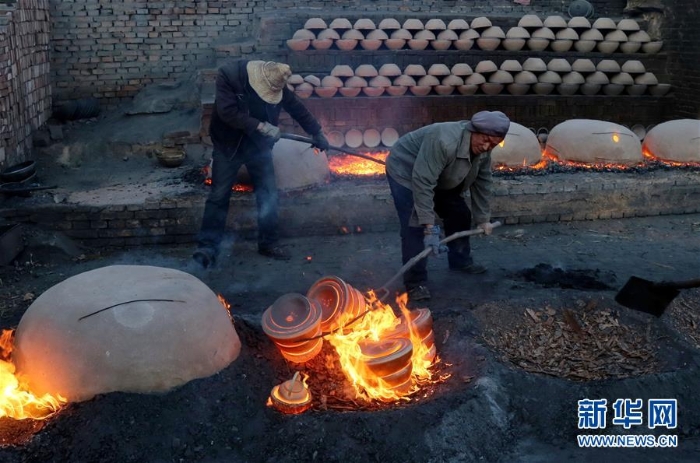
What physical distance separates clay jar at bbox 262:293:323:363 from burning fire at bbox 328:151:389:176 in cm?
395

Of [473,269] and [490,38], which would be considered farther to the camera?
[490,38]

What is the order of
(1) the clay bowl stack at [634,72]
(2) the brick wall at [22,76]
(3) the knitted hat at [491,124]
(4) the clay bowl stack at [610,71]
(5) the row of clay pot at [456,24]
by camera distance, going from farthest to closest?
1. (1) the clay bowl stack at [634,72]
2. (4) the clay bowl stack at [610,71]
3. (5) the row of clay pot at [456,24]
4. (2) the brick wall at [22,76]
5. (3) the knitted hat at [491,124]

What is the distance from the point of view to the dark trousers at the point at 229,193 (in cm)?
651

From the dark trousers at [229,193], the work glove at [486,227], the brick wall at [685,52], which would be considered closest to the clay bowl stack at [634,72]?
the brick wall at [685,52]

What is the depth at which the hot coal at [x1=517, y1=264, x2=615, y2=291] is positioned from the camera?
6.02 meters

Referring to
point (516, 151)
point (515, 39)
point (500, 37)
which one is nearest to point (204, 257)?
point (516, 151)

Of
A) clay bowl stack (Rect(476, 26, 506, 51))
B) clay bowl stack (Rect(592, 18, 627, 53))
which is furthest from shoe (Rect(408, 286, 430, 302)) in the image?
clay bowl stack (Rect(592, 18, 627, 53))

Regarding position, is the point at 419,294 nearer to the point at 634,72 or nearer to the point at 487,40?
the point at 487,40

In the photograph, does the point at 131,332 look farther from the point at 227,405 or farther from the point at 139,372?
the point at 227,405

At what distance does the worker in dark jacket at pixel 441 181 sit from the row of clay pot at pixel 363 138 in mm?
4025

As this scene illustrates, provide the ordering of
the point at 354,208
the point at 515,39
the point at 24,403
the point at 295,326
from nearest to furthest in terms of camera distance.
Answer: the point at 24,403 < the point at 295,326 < the point at 354,208 < the point at 515,39

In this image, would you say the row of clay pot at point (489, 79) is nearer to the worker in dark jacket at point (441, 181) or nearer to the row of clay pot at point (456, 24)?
the row of clay pot at point (456, 24)

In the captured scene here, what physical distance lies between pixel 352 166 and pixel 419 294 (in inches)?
138

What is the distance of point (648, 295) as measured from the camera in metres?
5.07
